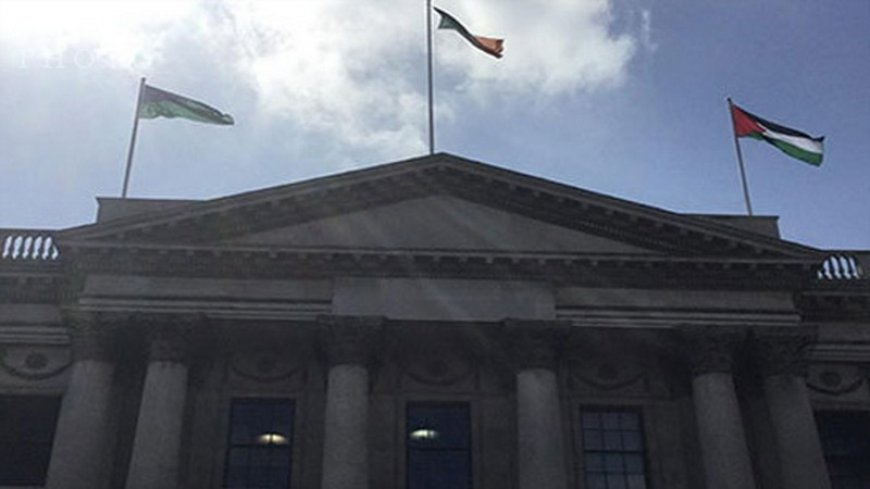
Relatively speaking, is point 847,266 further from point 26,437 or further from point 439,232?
point 26,437

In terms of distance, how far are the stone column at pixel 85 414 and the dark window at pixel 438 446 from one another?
7.83 m

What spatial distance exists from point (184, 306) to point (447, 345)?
7122 mm

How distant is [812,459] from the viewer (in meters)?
26.6

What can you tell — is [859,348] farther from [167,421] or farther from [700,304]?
[167,421]

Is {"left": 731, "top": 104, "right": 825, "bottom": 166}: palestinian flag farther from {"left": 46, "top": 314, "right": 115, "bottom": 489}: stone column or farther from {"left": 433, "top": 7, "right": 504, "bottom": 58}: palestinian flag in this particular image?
{"left": 46, "top": 314, "right": 115, "bottom": 489}: stone column

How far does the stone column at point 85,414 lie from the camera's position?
1002 inches

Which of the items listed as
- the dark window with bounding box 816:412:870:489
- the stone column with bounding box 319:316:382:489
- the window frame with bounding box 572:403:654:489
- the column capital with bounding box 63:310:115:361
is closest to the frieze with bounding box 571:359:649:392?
the window frame with bounding box 572:403:654:489

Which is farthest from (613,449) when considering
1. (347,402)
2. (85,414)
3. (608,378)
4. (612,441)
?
(85,414)

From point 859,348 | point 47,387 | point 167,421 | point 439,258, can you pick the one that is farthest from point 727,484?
point 47,387

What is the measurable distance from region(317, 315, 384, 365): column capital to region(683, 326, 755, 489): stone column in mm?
8296

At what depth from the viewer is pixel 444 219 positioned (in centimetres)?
2941

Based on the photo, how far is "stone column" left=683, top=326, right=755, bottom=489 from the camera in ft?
85.5

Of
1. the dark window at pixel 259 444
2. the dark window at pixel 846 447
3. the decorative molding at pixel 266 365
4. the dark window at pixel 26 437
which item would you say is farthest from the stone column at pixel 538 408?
the dark window at pixel 26 437

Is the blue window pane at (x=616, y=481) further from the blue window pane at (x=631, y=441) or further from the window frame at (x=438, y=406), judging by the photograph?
the window frame at (x=438, y=406)
